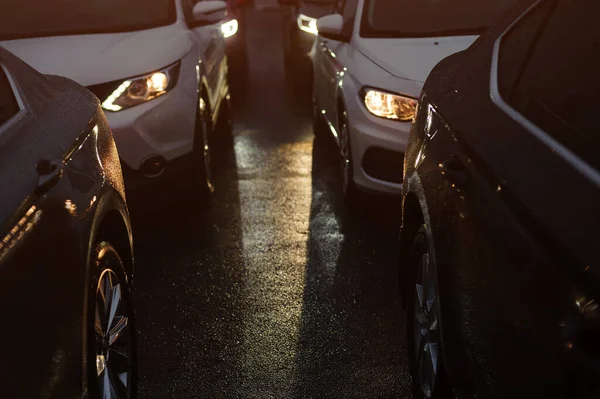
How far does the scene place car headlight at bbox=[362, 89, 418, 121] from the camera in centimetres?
564

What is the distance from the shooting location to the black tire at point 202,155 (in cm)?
627

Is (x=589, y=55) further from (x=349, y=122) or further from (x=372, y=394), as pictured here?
(x=349, y=122)

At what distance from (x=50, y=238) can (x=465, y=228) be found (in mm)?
1257

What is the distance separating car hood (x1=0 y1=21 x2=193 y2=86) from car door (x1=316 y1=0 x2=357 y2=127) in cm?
119

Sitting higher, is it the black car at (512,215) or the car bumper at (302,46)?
the black car at (512,215)

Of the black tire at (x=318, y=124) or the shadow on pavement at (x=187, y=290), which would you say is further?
the black tire at (x=318, y=124)

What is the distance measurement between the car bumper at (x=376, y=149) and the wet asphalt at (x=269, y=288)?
1.40 ft

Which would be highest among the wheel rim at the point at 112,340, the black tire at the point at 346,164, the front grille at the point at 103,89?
the wheel rim at the point at 112,340

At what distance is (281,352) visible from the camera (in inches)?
170

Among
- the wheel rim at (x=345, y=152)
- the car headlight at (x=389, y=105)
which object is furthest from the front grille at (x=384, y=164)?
the wheel rim at (x=345, y=152)

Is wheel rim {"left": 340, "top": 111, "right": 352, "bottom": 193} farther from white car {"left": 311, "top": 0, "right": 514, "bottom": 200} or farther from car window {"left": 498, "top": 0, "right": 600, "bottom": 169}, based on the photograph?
car window {"left": 498, "top": 0, "right": 600, "bottom": 169}

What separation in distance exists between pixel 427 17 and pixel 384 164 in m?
1.45

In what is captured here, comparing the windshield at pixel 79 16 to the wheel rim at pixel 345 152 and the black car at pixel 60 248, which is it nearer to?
the wheel rim at pixel 345 152

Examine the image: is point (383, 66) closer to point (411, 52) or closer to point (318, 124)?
point (411, 52)
